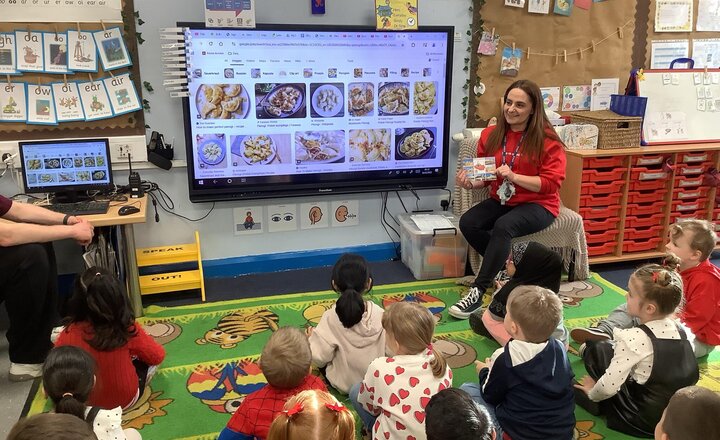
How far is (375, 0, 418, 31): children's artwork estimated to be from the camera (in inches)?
142

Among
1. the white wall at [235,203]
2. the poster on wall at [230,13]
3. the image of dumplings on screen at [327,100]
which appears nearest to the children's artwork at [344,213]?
the white wall at [235,203]

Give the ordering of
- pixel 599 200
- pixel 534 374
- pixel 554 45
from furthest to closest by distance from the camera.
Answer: pixel 554 45, pixel 599 200, pixel 534 374

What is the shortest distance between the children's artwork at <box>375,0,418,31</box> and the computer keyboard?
193 cm

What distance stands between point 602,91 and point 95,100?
343 centimetres

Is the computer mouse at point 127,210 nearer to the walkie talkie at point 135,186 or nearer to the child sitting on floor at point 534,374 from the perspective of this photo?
the walkie talkie at point 135,186

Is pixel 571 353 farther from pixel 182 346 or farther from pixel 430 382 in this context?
pixel 182 346

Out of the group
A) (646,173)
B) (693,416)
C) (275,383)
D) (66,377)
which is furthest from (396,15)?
(693,416)

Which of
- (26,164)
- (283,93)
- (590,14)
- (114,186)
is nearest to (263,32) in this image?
(283,93)

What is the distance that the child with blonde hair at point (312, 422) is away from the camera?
127cm

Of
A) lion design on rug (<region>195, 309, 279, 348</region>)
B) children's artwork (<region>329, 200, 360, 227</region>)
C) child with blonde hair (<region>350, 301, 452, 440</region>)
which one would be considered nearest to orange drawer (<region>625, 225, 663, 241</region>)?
children's artwork (<region>329, 200, 360, 227</region>)

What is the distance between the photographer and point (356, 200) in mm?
4008

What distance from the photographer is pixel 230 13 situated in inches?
132

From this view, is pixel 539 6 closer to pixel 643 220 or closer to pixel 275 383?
pixel 643 220

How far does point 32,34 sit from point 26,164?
2.36 feet
